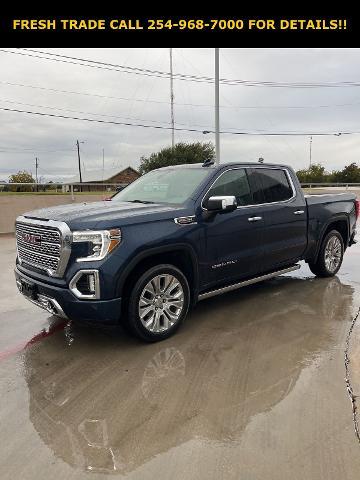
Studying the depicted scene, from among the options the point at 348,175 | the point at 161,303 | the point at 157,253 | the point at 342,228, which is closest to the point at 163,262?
the point at 157,253

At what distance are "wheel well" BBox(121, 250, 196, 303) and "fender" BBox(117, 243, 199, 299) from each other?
0.03 meters

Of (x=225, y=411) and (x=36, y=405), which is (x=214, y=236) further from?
(x=36, y=405)

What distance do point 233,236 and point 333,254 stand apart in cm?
280

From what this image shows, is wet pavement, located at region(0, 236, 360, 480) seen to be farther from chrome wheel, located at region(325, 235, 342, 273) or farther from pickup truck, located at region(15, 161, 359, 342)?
chrome wheel, located at region(325, 235, 342, 273)

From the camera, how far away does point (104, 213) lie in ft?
13.4

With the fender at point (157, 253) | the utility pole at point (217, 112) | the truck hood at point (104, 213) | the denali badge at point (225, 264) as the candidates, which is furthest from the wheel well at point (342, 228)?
the utility pole at point (217, 112)

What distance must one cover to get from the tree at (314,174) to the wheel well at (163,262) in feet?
205

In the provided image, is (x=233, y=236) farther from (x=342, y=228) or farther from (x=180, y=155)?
(x=180, y=155)

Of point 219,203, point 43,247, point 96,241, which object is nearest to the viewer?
point 96,241

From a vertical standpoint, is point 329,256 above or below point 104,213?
below

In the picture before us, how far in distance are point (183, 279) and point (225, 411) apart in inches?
64.0

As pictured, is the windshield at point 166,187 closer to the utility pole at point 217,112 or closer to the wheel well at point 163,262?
the wheel well at point 163,262

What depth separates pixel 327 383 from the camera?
10.9 ft

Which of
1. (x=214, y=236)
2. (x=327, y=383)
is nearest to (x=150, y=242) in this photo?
(x=214, y=236)
